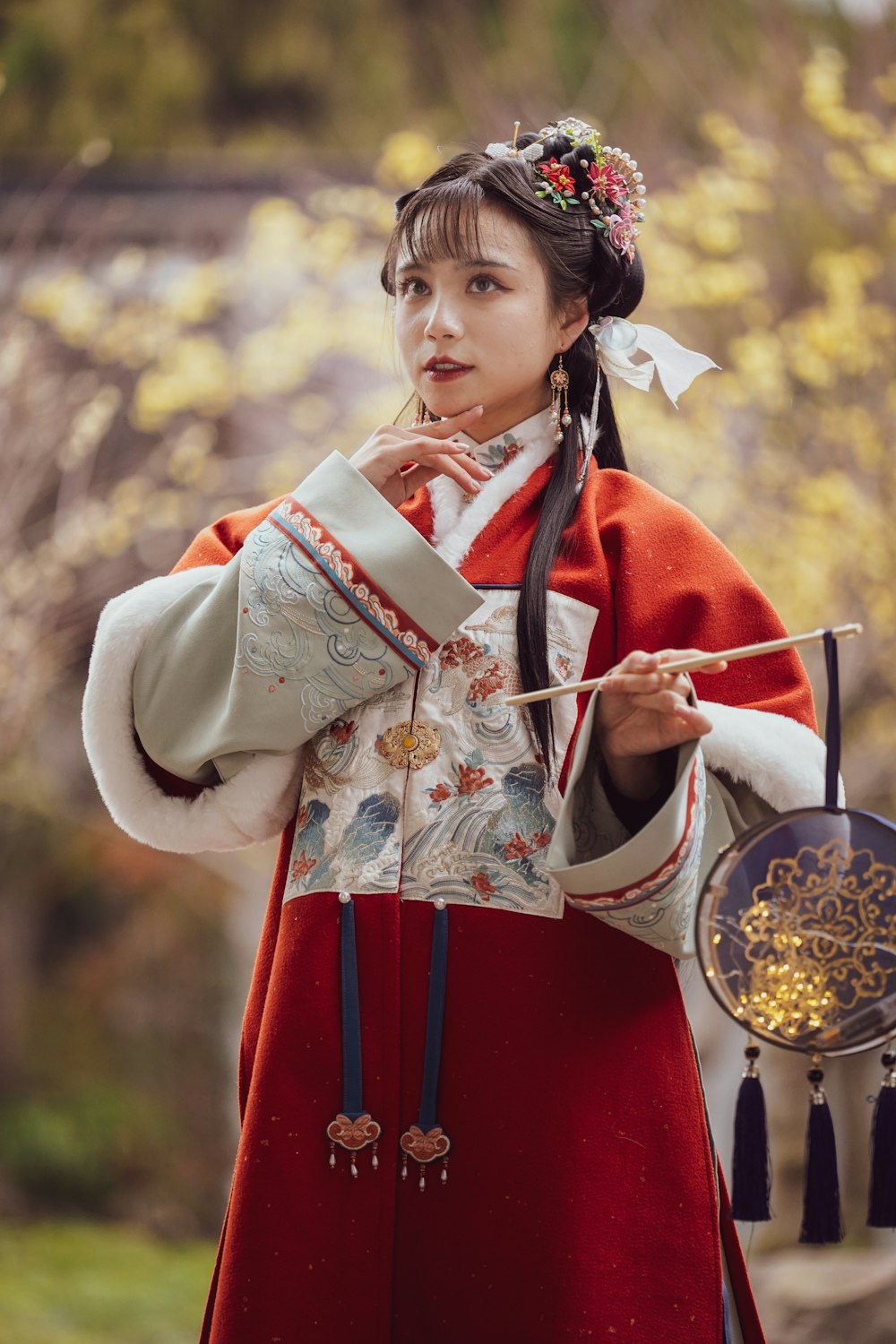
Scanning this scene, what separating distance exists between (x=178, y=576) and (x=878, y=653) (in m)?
2.51

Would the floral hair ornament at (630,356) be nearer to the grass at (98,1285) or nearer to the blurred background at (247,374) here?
the blurred background at (247,374)

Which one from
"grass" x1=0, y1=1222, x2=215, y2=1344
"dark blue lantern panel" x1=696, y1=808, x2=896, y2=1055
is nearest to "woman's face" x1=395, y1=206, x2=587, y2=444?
"dark blue lantern panel" x1=696, y1=808, x2=896, y2=1055

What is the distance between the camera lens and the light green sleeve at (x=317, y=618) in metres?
1.25

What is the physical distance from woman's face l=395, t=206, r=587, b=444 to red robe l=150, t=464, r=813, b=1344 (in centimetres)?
32

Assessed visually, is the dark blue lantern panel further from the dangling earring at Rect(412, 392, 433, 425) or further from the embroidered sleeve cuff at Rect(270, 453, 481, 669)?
the dangling earring at Rect(412, 392, 433, 425)

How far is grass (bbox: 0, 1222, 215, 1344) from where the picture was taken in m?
3.32

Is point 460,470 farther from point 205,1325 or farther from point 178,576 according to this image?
point 205,1325

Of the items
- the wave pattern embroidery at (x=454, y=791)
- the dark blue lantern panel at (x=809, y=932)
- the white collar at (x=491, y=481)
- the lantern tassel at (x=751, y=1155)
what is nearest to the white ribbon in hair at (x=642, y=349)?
the white collar at (x=491, y=481)

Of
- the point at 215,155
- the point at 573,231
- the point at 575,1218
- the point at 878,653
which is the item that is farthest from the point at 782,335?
the point at 575,1218

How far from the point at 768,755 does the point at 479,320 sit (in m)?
0.50

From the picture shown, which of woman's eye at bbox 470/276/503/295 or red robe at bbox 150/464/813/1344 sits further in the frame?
woman's eye at bbox 470/276/503/295

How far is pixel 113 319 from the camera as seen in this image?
147 inches

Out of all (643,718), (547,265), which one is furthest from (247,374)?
(643,718)

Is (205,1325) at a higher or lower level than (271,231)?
lower
